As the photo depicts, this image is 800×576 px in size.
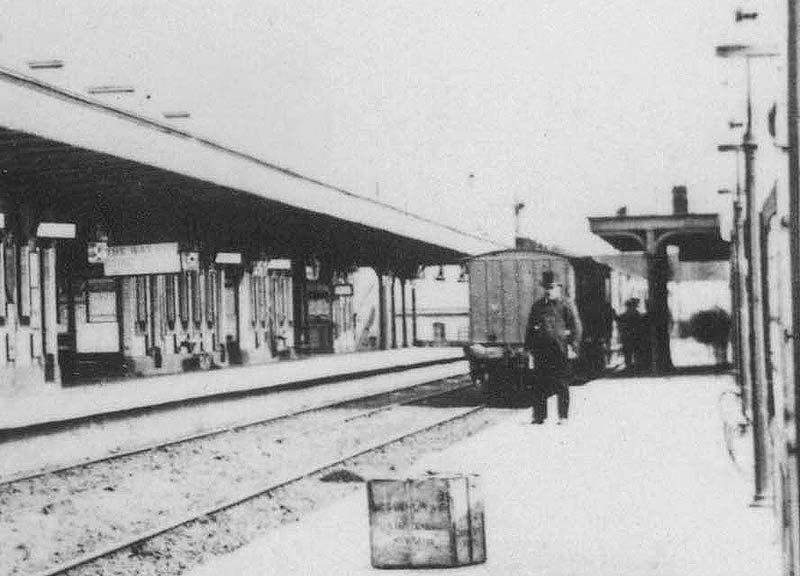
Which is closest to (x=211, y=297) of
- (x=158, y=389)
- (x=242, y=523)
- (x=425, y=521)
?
(x=158, y=389)

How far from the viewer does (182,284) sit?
25.9 m

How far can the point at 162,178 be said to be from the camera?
621 inches

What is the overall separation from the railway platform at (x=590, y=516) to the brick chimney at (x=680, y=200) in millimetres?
19724

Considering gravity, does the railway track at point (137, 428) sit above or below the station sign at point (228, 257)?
below

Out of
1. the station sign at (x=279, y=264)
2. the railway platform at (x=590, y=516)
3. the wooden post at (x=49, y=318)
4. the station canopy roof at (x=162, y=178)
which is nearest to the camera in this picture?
the railway platform at (x=590, y=516)

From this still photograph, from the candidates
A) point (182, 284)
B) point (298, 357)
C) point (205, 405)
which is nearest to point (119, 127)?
point (205, 405)

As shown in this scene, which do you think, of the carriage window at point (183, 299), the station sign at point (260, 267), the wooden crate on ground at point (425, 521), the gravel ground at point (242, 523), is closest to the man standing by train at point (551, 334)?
the gravel ground at point (242, 523)

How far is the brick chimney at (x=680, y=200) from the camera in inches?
1264

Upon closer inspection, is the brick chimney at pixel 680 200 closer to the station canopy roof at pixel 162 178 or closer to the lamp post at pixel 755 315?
the station canopy roof at pixel 162 178

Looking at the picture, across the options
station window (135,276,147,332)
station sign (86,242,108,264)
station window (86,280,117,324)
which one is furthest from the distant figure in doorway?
station window (86,280,117,324)

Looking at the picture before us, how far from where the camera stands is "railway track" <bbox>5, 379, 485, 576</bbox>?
789 cm

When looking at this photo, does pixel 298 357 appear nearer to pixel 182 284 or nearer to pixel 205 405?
pixel 182 284

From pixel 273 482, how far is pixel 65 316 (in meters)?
14.0

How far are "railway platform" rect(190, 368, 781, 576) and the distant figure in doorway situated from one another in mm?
9194
